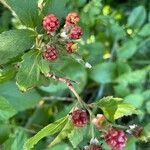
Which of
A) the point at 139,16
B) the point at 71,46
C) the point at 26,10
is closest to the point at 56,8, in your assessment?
the point at 26,10

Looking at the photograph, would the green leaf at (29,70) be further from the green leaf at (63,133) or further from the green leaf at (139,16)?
the green leaf at (139,16)

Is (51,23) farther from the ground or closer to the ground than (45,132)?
farther from the ground

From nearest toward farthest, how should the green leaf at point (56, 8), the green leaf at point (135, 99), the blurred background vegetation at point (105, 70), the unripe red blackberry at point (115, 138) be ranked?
the unripe red blackberry at point (115, 138) < the green leaf at point (56, 8) < the blurred background vegetation at point (105, 70) < the green leaf at point (135, 99)

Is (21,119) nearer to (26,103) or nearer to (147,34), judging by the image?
(26,103)

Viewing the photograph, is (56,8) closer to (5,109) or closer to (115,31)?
(5,109)

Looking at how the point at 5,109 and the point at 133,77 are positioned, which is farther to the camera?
the point at 133,77

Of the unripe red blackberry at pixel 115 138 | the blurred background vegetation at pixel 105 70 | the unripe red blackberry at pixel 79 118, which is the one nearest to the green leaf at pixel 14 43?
the unripe red blackberry at pixel 79 118

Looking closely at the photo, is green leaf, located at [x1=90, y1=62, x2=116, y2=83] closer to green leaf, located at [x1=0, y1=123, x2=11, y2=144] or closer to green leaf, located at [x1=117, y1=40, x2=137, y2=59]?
green leaf, located at [x1=117, y1=40, x2=137, y2=59]
